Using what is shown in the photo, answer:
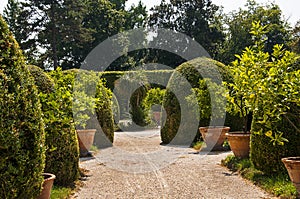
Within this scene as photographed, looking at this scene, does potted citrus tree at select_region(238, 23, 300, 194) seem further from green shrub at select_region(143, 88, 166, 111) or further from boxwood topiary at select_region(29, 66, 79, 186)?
green shrub at select_region(143, 88, 166, 111)

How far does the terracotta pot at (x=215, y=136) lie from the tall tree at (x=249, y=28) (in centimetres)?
2484

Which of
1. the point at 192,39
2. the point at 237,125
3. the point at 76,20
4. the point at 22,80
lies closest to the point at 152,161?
the point at 237,125

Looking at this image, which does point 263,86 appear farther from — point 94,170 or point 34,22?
point 34,22

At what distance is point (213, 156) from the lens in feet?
28.1

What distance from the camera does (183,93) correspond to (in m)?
11.3

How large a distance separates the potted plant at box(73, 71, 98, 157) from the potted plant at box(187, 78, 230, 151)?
10.1ft

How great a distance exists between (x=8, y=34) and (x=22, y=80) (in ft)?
1.45

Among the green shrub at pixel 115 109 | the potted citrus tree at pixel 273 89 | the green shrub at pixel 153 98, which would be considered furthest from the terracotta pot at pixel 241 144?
the green shrub at pixel 153 98

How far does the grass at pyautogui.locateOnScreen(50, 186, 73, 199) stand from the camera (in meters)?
4.81

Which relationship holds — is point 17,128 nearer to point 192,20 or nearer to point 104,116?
point 104,116

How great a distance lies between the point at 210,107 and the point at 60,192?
20.6ft

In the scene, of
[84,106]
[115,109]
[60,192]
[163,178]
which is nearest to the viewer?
[60,192]

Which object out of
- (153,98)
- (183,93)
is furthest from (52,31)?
(183,93)

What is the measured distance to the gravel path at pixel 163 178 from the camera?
522 cm
